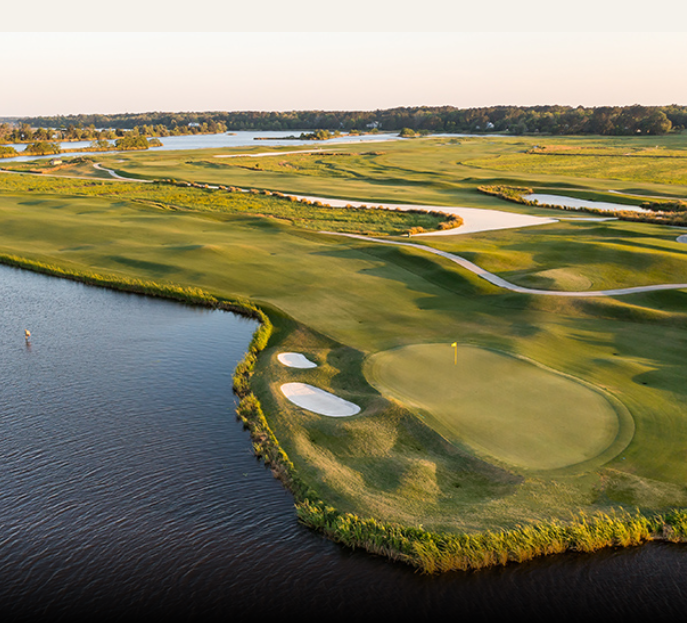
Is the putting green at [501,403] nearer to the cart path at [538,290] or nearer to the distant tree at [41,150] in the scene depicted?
the cart path at [538,290]

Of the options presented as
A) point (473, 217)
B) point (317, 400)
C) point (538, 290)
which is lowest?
point (317, 400)

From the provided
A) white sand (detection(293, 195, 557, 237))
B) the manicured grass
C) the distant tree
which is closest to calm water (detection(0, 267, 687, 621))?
the manicured grass

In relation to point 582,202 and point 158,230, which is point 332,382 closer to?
point 158,230

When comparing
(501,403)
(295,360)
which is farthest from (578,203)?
(501,403)

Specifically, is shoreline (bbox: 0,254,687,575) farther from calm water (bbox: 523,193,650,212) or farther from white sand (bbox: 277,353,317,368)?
calm water (bbox: 523,193,650,212)

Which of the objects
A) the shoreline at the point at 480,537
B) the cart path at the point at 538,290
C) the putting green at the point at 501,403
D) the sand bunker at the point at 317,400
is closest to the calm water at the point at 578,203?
the cart path at the point at 538,290

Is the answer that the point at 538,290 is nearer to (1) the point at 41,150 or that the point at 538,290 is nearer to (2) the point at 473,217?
(2) the point at 473,217
